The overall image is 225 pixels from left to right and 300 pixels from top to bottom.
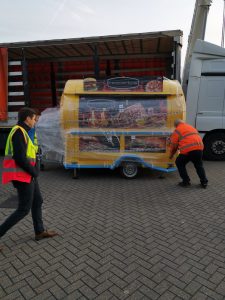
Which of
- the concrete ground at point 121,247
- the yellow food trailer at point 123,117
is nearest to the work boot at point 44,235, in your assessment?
the concrete ground at point 121,247

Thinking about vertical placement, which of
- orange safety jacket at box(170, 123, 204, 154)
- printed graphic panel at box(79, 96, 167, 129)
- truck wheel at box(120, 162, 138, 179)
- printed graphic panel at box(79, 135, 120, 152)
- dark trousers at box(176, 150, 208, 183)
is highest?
printed graphic panel at box(79, 96, 167, 129)

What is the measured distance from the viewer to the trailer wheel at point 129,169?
19.9ft

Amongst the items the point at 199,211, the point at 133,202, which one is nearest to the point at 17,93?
the point at 133,202

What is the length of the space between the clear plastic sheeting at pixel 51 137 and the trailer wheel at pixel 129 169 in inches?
52.8

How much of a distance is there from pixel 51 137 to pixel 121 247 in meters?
3.66

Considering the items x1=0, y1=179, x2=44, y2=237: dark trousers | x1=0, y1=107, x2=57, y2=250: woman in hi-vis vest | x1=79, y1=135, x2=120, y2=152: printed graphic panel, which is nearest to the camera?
x1=0, y1=107, x2=57, y2=250: woman in hi-vis vest

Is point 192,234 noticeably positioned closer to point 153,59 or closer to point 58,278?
point 58,278

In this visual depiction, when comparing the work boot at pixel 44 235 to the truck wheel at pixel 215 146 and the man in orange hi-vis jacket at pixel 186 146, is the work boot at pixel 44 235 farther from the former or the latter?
the truck wheel at pixel 215 146

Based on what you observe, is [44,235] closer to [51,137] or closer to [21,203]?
[21,203]

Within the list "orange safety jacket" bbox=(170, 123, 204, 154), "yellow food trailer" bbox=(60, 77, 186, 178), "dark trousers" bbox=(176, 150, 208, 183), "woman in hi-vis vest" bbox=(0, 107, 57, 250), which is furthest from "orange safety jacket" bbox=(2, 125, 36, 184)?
"dark trousers" bbox=(176, 150, 208, 183)

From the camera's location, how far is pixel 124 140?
19.4 feet

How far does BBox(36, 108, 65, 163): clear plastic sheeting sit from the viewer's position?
621cm

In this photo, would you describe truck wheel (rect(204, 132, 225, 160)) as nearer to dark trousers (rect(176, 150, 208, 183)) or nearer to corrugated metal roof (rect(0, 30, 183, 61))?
dark trousers (rect(176, 150, 208, 183))

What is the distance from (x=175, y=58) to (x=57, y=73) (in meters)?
4.55
